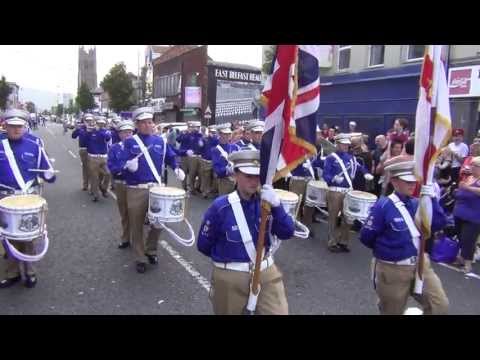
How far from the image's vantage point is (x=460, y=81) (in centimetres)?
1352

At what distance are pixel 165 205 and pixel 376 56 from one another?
1460 cm

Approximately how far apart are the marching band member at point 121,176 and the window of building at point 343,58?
13.7 metres

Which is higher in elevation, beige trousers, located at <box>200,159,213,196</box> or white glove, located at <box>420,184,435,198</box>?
white glove, located at <box>420,184,435,198</box>

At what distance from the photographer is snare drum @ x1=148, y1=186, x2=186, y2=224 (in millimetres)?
5945

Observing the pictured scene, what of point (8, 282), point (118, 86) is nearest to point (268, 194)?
point (8, 282)

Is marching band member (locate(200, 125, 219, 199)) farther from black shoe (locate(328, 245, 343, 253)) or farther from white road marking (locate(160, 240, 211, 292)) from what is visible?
black shoe (locate(328, 245, 343, 253))

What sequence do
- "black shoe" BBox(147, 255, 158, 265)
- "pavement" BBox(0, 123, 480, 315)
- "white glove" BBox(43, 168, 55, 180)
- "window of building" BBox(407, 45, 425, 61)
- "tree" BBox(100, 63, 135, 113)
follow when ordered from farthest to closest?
"tree" BBox(100, 63, 135, 113)
"window of building" BBox(407, 45, 425, 61)
"black shoe" BBox(147, 255, 158, 265)
"white glove" BBox(43, 168, 55, 180)
"pavement" BBox(0, 123, 480, 315)

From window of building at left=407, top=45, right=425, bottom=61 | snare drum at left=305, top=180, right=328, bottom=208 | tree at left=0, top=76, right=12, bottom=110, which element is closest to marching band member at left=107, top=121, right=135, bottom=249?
snare drum at left=305, top=180, right=328, bottom=208

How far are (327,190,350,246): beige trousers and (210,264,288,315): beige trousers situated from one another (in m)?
4.39

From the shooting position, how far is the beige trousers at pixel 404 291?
3785 mm

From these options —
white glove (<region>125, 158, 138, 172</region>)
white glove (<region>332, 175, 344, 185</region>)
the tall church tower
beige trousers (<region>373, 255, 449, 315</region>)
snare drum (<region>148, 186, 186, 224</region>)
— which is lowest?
beige trousers (<region>373, 255, 449, 315</region>)

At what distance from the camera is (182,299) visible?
534cm

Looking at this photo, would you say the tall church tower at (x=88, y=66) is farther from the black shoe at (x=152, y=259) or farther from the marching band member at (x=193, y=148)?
the black shoe at (x=152, y=259)

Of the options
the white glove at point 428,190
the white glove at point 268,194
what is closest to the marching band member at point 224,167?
the white glove at point 428,190
